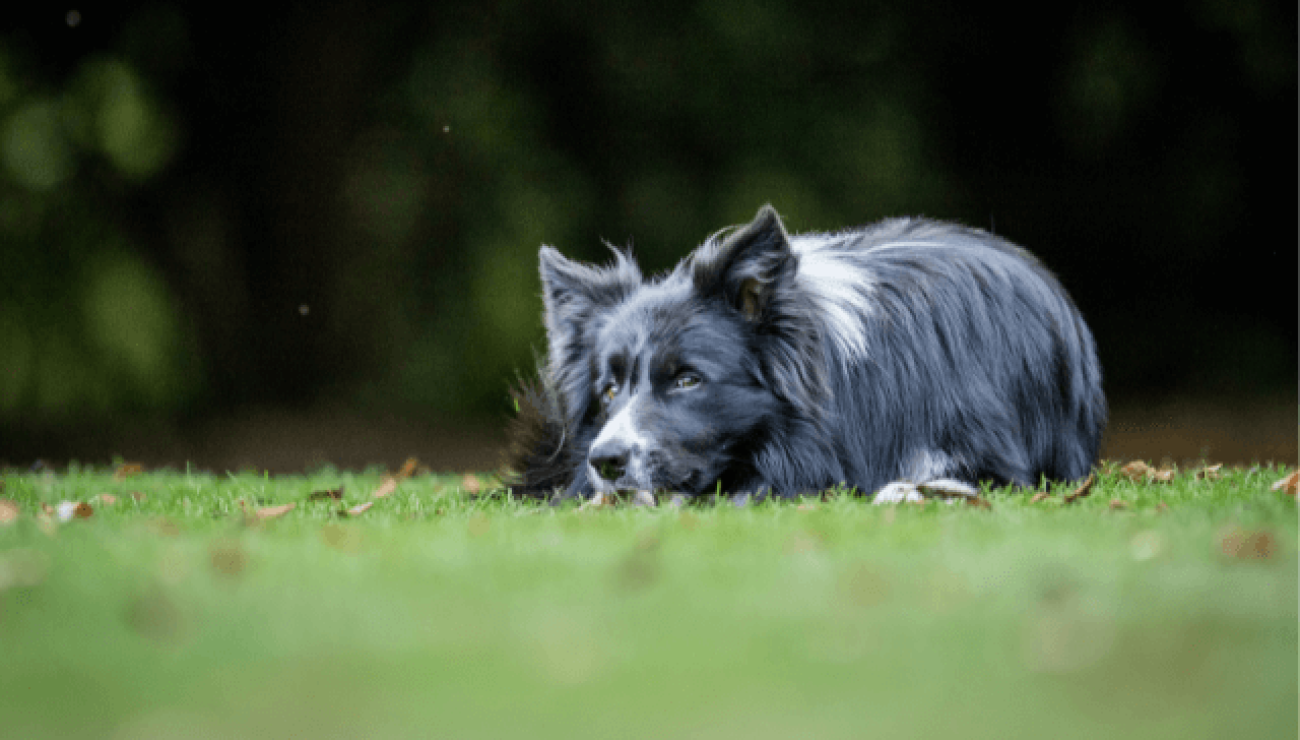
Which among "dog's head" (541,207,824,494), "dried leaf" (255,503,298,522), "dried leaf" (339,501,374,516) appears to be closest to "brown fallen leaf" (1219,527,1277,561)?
"dog's head" (541,207,824,494)

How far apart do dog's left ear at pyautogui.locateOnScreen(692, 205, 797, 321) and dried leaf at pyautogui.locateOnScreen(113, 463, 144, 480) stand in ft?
12.1

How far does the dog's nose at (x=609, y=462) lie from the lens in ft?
13.6

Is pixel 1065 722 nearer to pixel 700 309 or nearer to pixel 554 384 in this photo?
pixel 700 309

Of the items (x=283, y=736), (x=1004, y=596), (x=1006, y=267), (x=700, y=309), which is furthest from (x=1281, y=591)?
(x=1006, y=267)

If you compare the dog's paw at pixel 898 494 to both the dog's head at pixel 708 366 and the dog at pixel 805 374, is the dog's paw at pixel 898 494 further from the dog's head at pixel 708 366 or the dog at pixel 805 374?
the dog's head at pixel 708 366

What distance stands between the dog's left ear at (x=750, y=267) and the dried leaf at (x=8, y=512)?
2633 millimetres

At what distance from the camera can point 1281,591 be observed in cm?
232

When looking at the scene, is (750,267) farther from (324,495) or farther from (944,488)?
(324,495)

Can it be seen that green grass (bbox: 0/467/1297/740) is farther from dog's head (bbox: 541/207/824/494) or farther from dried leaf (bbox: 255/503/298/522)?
dog's head (bbox: 541/207/824/494)

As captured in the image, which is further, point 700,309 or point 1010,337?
point 1010,337

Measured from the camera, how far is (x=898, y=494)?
4.26 metres

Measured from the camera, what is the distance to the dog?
4.42 metres

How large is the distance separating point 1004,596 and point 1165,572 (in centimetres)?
46

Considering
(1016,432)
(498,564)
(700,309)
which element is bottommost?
(1016,432)
